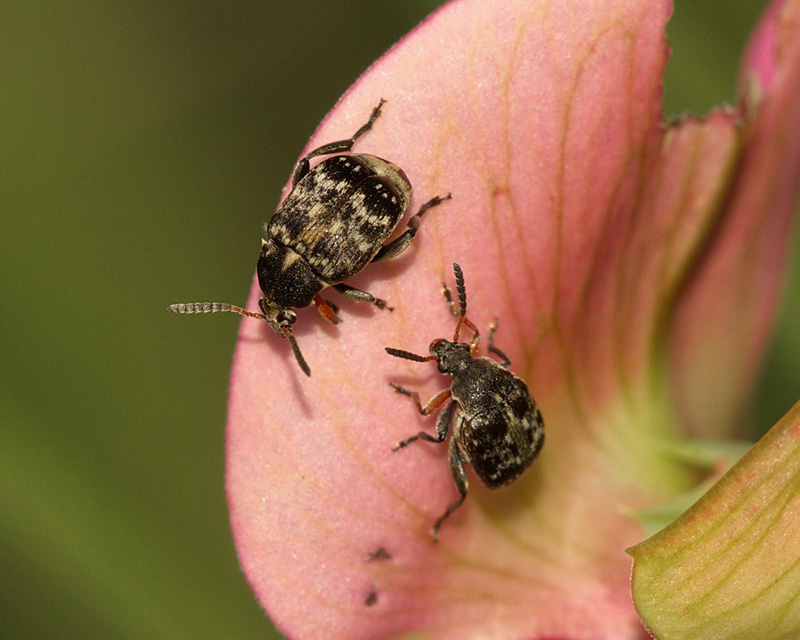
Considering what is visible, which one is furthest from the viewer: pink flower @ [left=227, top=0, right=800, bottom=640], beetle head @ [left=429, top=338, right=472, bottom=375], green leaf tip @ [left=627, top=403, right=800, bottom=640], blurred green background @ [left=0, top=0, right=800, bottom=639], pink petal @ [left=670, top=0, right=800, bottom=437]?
blurred green background @ [left=0, top=0, right=800, bottom=639]

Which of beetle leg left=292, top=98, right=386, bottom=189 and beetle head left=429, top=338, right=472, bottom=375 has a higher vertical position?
beetle leg left=292, top=98, right=386, bottom=189

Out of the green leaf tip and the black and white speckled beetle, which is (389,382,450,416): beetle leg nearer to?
the black and white speckled beetle

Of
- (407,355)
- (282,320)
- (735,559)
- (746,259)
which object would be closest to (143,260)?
(282,320)

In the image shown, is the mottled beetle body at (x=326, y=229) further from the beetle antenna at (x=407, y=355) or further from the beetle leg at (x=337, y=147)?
the beetle antenna at (x=407, y=355)

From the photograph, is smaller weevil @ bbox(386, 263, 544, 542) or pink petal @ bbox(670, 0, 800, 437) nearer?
smaller weevil @ bbox(386, 263, 544, 542)

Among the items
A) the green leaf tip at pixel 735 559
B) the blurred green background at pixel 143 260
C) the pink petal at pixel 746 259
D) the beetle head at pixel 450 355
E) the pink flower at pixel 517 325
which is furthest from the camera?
the blurred green background at pixel 143 260

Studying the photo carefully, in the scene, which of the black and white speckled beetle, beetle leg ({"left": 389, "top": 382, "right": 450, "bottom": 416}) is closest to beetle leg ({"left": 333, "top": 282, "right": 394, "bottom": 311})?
the black and white speckled beetle

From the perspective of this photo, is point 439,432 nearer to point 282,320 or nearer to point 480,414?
point 480,414

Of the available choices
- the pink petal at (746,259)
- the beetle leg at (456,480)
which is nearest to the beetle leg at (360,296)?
the beetle leg at (456,480)
